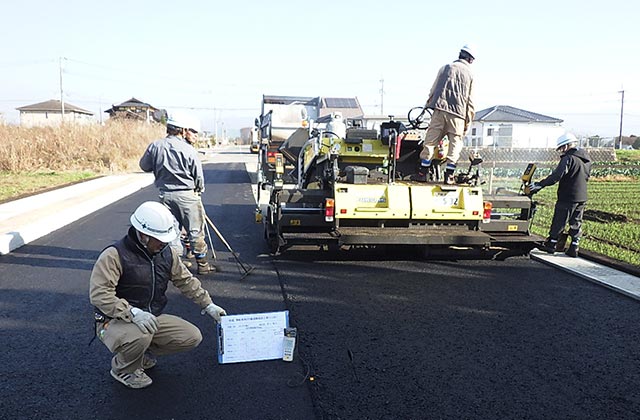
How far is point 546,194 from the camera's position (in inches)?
581

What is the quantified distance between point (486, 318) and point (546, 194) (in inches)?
443

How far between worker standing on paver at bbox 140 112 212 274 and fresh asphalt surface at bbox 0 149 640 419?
70 centimetres

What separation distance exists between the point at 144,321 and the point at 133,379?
492 mm

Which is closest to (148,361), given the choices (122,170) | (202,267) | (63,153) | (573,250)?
(202,267)

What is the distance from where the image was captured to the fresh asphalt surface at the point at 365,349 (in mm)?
3268

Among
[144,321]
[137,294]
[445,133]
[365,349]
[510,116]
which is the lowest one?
[365,349]

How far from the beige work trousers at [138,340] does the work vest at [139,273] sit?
166 mm

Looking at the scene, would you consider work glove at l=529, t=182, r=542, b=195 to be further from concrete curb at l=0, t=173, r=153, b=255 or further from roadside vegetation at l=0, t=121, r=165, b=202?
roadside vegetation at l=0, t=121, r=165, b=202

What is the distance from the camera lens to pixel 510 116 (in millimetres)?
47875

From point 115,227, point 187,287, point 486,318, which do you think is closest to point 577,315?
point 486,318

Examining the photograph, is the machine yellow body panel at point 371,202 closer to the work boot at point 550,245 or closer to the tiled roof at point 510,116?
the work boot at point 550,245

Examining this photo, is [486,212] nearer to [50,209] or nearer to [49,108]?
[50,209]

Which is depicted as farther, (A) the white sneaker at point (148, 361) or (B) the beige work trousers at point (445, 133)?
(B) the beige work trousers at point (445, 133)

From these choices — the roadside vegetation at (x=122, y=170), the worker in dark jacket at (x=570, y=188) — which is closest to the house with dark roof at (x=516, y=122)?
the roadside vegetation at (x=122, y=170)
